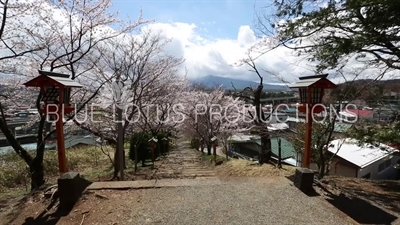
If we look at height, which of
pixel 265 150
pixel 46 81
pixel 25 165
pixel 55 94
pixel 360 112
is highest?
pixel 46 81

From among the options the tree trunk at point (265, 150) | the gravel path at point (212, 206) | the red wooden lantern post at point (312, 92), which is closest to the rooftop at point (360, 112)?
the red wooden lantern post at point (312, 92)

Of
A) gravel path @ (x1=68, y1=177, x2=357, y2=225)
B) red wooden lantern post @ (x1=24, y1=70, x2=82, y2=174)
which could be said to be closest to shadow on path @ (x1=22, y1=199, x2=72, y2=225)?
gravel path @ (x1=68, y1=177, x2=357, y2=225)

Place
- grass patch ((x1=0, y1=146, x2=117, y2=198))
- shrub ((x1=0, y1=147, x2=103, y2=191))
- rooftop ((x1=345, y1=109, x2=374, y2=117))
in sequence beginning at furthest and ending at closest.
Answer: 1. shrub ((x1=0, y1=147, x2=103, y2=191))
2. grass patch ((x1=0, y1=146, x2=117, y2=198))
3. rooftop ((x1=345, y1=109, x2=374, y2=117))

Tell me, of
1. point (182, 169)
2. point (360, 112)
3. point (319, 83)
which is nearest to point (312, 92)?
point (319, 83)

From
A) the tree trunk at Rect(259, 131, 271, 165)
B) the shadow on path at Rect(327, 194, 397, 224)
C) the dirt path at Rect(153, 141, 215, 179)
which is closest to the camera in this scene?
the shadow on path at Rect(327, 194, 397, 224)

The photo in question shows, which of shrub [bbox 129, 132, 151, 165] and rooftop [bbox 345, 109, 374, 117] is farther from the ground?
rooftop [bbox 345, 109, 374, 117]

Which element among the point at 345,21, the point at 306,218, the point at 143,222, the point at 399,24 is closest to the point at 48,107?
the point at 143,222

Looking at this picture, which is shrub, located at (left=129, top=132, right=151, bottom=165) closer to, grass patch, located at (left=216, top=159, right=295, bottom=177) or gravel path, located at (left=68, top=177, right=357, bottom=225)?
grass patch, located at (left=216, top=159, right=295, bottom=177)

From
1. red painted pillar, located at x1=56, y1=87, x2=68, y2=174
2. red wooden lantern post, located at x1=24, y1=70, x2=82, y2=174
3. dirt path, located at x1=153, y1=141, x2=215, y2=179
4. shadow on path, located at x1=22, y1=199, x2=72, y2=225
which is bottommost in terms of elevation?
dirt path, located at x1=153, y1=141, x2=215, y2=179

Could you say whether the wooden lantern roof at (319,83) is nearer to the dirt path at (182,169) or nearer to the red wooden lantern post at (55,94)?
the red wooden lantern post at (55,94)

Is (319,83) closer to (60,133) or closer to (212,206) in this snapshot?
(212,206)

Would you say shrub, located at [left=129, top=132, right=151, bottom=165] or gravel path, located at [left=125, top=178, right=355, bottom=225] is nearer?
gravel path, located at [left=125, top=178, right=355, bottom=225]

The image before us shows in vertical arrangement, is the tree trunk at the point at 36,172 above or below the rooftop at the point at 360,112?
below

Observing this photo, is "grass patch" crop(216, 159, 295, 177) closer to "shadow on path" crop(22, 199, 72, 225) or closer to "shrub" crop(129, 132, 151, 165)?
"shadow on path" crop(22, 199, 72, 225)
